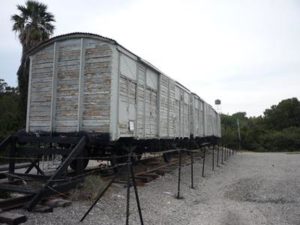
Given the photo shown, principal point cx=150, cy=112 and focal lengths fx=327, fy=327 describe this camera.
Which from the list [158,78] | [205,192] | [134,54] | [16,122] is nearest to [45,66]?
[134,54]

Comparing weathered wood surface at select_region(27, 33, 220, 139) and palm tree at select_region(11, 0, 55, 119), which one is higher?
palm tree at select_region(11, 0, 55, 119)

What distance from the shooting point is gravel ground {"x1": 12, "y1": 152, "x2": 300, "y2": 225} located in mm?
6449

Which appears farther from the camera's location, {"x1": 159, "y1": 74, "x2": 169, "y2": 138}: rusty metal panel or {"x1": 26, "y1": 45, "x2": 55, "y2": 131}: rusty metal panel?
{"x1": 159, "y1": 74, "x2": 169, "y2": 138}: rusty metal panel

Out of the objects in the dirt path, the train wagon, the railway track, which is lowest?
the dirt path

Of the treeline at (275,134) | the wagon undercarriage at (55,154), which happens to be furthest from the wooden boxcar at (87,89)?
the treeline at (275,134)

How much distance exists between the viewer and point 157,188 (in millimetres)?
9594

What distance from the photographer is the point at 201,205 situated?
27.7 ft

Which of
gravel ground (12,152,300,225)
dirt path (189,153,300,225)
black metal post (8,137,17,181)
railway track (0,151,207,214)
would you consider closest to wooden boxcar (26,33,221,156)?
black metal post (8,137,17,181)

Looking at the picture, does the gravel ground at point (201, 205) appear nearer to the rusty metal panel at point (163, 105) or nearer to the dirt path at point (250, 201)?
the dirt path at point (250, 201)

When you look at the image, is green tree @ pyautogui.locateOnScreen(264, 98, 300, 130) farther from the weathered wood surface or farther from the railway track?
the weathered wood surface

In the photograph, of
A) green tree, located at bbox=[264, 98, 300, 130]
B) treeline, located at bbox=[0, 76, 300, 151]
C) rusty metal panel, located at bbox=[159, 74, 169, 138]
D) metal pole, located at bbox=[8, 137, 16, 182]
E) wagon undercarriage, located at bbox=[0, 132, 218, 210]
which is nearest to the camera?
wagon undercarriage, located at bbox=[0, 132, 218, 210]

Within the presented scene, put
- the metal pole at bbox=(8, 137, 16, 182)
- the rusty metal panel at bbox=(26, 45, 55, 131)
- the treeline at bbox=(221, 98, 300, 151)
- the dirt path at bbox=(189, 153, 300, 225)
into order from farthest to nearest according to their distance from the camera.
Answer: the treeline at bbox=(221, 98, 300, 151)
the rusty metal panel at bbox=(26, 45, 55, 131)
the metal pole at bbox=(8, 137, 16, 182)
the dirt path at bbox=(189, 153, 300, 225)

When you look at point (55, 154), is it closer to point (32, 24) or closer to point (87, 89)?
point (87, 89)

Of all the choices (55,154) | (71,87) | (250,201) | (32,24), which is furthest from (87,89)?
(32,24)
